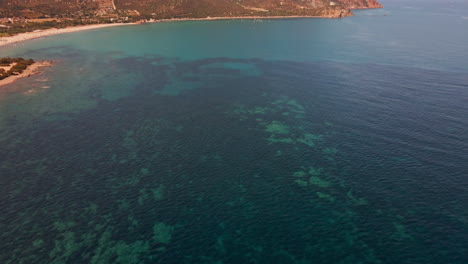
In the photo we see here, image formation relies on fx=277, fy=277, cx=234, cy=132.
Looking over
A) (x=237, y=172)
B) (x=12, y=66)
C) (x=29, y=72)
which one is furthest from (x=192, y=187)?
(x=12, y=66)

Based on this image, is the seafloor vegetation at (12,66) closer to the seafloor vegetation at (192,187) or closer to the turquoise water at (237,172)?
the turquoise water at (237,172)

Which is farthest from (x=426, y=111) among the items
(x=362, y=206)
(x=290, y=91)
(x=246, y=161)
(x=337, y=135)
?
(x=246, y=161)

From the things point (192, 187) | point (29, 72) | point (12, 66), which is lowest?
point (192, 187)

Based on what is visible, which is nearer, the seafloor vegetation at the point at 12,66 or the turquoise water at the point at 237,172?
the turquoise water at the point at 237,172

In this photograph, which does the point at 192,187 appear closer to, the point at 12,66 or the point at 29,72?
the point at 29,72

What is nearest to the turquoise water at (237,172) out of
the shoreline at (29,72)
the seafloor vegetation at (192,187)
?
the seafloor vegetation at (192,187)

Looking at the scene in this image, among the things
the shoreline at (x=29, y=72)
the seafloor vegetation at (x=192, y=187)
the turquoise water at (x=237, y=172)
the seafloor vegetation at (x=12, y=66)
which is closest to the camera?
the seafloor vegetation at (x=192, y=187)

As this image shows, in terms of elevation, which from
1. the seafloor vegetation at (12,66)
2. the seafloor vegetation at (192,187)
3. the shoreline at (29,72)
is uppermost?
the seafloor vegetation at (12,66)
